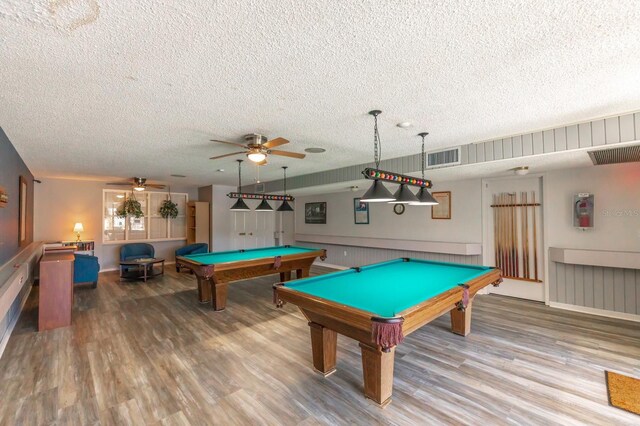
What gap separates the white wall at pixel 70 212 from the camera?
22.0ft

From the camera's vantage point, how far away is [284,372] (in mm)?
2639

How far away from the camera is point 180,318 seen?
400 centimetres

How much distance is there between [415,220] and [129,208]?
7274mm

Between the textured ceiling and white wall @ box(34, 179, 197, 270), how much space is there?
4.52 metres

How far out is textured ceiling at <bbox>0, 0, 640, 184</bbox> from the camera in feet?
4.41

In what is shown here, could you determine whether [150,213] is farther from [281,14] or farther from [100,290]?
[281,14]

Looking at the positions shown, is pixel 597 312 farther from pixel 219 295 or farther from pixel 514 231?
pixel 219 295

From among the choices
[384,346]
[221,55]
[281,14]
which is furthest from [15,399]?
[281,14]

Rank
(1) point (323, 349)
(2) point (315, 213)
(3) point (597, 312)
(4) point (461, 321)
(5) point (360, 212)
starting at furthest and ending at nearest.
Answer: (2) point (315, 213) < (5) point (360, 212) < (3) point (597, 312) < (4) point (461, 321) < (1) point (323, 349)

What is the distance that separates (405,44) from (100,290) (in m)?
6.58

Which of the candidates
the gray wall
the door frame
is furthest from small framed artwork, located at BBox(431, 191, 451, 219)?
the gray wall

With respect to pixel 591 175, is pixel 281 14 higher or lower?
higher

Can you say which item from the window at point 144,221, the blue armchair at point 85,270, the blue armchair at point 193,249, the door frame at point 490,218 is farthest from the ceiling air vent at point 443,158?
the window at point 144,221

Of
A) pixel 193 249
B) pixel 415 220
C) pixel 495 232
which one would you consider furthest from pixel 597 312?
pixel 193 249
